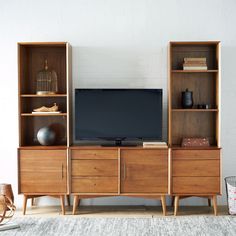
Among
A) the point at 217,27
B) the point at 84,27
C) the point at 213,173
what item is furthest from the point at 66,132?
the point at 217,27

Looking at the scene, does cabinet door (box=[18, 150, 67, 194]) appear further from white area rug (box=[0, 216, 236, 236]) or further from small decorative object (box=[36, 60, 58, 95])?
small decorative object (box=[36, 60, 58, 95])

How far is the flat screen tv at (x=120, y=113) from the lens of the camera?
16.0 ft

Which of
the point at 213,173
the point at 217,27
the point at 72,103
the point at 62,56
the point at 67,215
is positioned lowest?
the point at 67,215

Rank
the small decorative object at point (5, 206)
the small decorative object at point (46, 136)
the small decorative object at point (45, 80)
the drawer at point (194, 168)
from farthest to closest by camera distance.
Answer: the small decorative object at point (45, 80), the small decorative object at point (46, 136), the drawer at point (194, 168), the small decorative object at point (5, 206)

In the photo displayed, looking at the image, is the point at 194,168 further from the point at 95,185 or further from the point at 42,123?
the point at 42,123

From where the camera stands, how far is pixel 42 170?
477cm

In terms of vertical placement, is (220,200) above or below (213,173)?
below

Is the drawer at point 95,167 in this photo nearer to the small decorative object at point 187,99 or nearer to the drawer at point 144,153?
the drawer at point 144,153

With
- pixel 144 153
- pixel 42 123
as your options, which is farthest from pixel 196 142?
pixel 42 123

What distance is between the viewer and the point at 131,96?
4.89 m

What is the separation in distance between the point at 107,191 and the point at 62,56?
155 centimetres

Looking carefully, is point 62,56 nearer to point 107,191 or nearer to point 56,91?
point 56,91

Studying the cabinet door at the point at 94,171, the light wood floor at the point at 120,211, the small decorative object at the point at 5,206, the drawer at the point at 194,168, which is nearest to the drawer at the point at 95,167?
the cabinet door at the point at 94,171

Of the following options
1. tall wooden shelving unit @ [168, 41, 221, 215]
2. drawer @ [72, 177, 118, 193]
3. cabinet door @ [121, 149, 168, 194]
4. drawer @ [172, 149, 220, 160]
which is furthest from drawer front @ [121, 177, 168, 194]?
drawer @ [172, 149, 220, 160]
